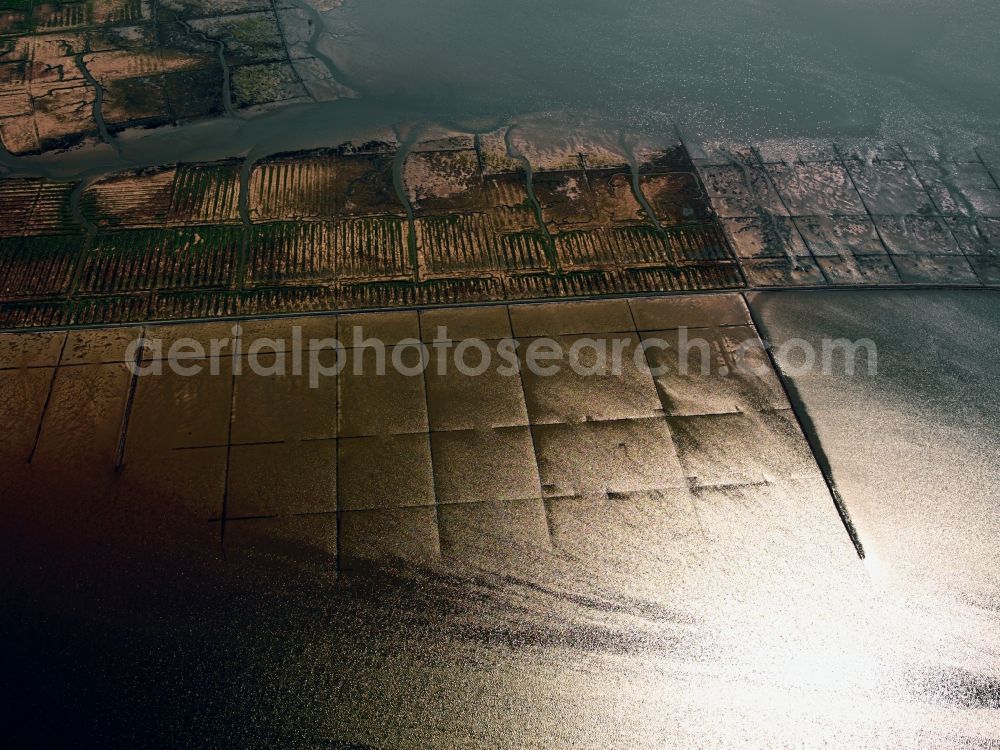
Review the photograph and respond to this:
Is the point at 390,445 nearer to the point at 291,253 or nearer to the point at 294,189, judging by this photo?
the point at 291,253

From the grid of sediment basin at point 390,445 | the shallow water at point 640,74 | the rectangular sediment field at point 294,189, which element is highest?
the shallow water at point 640,74

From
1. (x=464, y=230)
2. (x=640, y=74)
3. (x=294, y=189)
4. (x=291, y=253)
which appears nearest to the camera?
(x=291, y=253)

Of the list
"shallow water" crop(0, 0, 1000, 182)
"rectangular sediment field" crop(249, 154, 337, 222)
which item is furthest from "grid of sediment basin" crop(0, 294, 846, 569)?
"shallow water" crop(0, 0, 1000, 182)

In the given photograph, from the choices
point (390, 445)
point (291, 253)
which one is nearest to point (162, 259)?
point (291, 253)

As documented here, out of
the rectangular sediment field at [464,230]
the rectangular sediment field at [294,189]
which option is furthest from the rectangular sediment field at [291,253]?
the rectangular sediment field at [294,189]

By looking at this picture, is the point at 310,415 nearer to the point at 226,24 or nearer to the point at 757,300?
the point at 757,300

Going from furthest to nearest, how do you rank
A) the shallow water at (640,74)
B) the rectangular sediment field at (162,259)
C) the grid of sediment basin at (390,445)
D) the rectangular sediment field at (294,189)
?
the shallow water at (640,74) → the rectangular sediment field at (294,189) → the rectangular sediment field at (162,259) → the grid of sediment basin at (390,445)

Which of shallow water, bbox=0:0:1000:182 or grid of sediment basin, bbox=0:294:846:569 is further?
shallow water, bbox=0:0:1000:182

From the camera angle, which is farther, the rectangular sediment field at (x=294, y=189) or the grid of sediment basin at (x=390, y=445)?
the rectangular sediment field at (x=294, y=189)

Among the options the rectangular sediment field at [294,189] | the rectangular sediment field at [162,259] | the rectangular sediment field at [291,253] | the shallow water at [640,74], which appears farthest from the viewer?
the shallow water at [640,74]

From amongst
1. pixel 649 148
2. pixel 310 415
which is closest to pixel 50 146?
pixel 310 415

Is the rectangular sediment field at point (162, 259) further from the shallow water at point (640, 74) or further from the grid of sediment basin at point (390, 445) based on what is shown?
the shallow water at point (640, 74)

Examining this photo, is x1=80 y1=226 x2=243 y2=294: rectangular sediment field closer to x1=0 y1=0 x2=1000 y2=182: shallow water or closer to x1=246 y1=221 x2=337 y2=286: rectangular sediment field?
x1=246 y1=221 x2=337 y2=286: rectangular sediment field

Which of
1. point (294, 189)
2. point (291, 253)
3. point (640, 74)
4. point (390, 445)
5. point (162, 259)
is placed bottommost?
point (390, 445)
